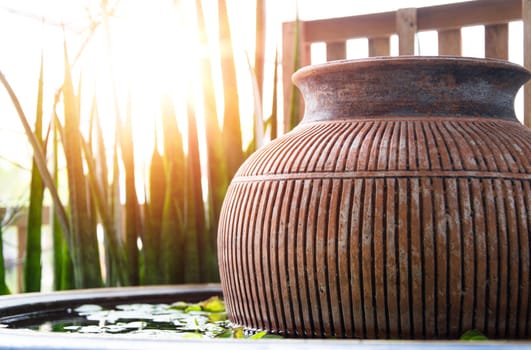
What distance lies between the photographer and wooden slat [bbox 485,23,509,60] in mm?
2582

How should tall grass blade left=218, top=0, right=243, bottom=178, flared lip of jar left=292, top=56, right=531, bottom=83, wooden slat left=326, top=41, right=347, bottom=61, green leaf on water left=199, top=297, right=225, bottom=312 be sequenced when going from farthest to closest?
wooden slat left=326, top=41, right=347, bottom=61 < tall grass blade left=218, top=0, right=243, bottom=178 < green leaf on water left=199, top=297, right=225, bottom=312 < flared lip of jar left=292, top=56, right=531, bottom=83

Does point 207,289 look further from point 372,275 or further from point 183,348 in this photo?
point 183,348

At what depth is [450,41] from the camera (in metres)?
2.74

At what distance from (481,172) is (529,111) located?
3.93 ft

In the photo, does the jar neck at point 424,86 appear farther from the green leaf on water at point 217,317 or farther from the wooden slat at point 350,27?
the wooden slat at point 350,27

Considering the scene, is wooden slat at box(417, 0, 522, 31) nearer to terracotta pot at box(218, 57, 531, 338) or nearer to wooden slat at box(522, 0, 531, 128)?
wooden slat at box(522, 0, 531, 128)

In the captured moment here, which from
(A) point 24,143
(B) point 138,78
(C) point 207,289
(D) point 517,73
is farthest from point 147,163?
(D) point 517,73

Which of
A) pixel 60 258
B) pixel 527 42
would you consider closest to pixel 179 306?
pixel 60 258

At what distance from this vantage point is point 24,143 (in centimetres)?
325

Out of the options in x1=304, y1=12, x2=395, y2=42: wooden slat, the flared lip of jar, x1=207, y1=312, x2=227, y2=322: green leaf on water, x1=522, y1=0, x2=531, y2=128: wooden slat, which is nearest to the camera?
the flared lip of jar

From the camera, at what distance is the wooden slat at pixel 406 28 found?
275cm

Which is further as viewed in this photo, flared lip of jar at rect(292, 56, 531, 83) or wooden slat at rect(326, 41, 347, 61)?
wooden slat at rect(326, 41, 347, 61)

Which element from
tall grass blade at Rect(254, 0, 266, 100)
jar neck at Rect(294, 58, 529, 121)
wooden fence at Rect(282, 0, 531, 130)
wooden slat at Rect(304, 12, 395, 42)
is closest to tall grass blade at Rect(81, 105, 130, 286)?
tall grass blade at Rect(254, 0, 266, 100)

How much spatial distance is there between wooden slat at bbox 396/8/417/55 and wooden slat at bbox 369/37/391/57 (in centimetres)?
15
